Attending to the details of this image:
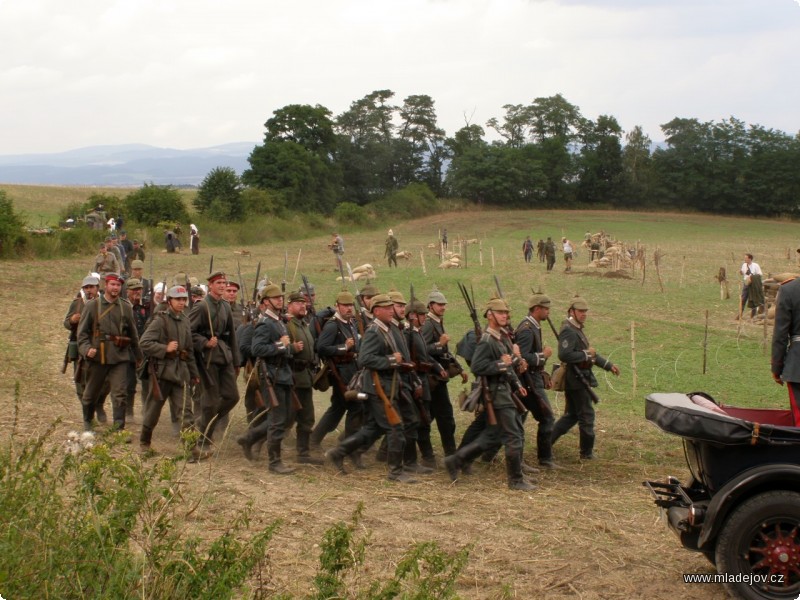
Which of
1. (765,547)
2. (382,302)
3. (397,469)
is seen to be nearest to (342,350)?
(382,302)

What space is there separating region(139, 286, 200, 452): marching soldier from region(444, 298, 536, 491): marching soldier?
3231 millimetres

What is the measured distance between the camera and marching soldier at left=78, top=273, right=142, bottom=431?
1123 cm

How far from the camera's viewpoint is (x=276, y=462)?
10.4 metres

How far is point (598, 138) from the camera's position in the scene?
90188mm

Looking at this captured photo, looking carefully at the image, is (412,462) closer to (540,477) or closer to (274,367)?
(540,477)

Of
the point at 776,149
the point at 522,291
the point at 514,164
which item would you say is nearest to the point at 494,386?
the point at 522,291

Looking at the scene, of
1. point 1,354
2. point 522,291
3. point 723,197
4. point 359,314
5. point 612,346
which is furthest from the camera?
point 723,197

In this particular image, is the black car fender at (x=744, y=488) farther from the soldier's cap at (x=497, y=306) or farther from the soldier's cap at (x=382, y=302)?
the soldier's cap at (x=382, y=302)

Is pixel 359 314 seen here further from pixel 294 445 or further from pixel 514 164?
pixel 514 164

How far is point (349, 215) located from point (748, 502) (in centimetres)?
6193

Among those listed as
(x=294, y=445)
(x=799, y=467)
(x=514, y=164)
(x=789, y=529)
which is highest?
(x=514, y=164)

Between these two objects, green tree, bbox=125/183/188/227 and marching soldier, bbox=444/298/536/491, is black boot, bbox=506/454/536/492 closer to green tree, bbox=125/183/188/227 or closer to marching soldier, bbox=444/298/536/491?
marching soldier, bbox=444/298/536/491

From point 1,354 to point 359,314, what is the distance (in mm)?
7725

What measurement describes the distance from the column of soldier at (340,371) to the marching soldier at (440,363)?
1 centimetres
